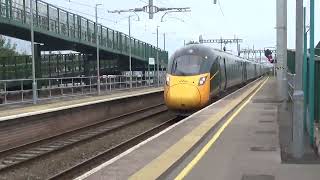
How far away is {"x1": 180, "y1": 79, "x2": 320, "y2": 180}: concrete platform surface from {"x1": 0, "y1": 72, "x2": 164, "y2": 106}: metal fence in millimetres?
13184

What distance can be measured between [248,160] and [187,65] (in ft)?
45.7

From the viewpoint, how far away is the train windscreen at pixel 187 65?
24.7 metres

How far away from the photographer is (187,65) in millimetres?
25031

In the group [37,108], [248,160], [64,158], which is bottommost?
[64,158]

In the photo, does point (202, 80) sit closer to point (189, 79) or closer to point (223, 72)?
point (189, 79)

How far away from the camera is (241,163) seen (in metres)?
11.0

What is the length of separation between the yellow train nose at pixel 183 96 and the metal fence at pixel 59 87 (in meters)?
7.25

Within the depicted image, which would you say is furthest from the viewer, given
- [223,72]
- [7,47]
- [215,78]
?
[7,47]

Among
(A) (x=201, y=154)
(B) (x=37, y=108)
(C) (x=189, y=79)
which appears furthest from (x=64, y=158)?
(C) (x=189, y=79)

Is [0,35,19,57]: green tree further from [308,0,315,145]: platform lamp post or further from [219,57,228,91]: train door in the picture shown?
[308,0,315,145]: platform lamp post

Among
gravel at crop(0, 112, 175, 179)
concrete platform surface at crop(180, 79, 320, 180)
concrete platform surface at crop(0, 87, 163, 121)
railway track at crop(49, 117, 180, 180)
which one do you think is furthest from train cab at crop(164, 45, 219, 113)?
concrete platform surface at crop(180, 79, 320, 180)

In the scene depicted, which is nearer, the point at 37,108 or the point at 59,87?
the point at 37,108

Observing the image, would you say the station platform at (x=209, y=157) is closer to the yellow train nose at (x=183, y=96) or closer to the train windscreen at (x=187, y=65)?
the yellow train nose at (x=183, y=96)

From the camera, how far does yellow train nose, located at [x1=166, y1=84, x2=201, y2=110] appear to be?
77.6 ft
